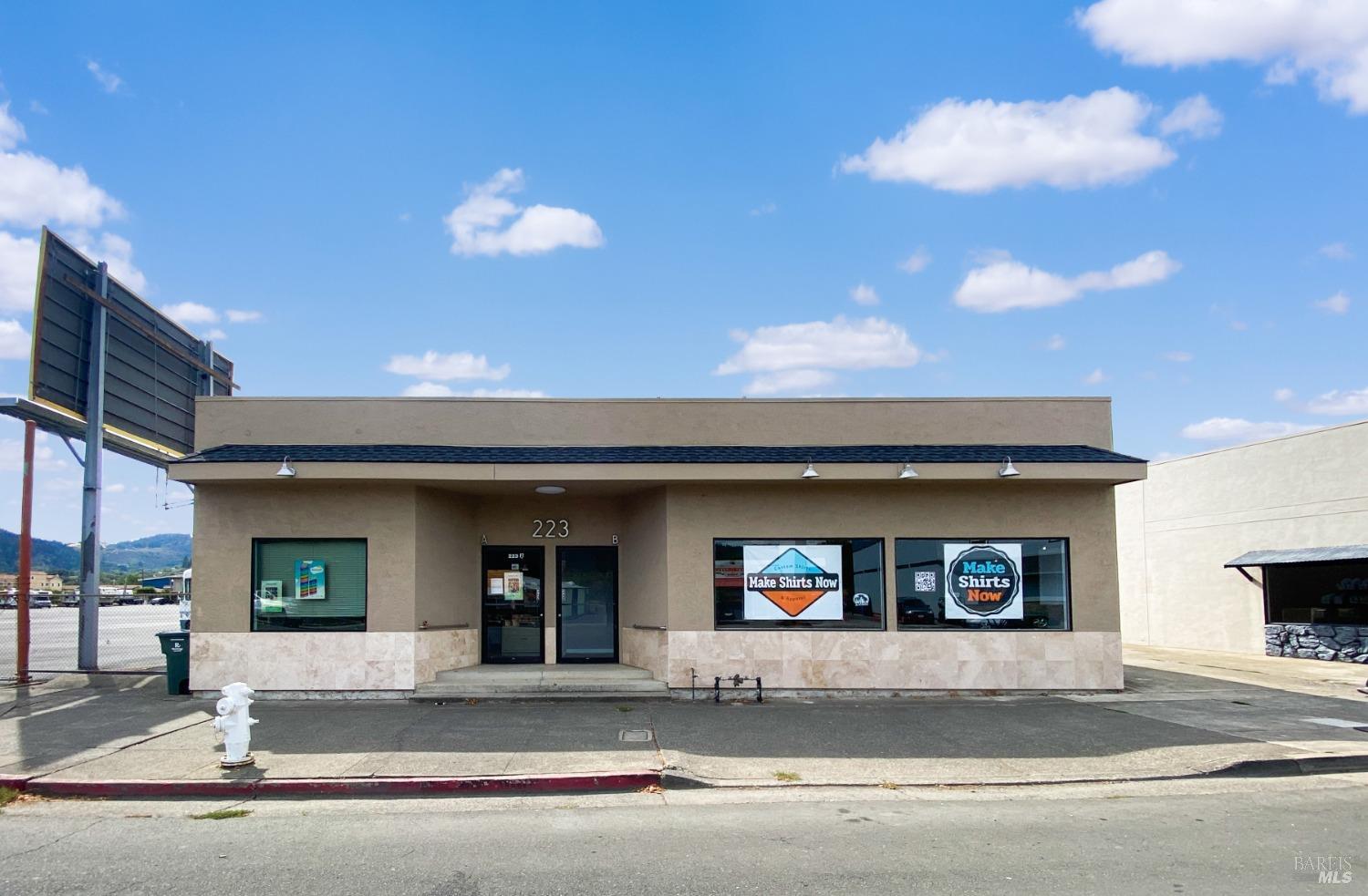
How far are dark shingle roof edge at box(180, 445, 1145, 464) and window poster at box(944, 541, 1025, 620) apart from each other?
1.56m

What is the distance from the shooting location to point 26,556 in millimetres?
15062

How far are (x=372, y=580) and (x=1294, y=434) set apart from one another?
21.3m

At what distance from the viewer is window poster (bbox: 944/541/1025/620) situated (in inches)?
574

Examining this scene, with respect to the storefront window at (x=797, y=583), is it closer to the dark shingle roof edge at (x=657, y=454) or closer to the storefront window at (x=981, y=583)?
the storefront window at (x=981, y=583)

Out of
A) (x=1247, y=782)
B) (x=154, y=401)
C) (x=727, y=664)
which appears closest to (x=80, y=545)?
(x=154, y=401)

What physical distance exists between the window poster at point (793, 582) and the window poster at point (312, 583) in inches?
257

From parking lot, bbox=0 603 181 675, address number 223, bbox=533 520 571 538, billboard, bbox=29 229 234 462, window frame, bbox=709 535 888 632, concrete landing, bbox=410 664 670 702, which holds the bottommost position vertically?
parking lot, bbox=0 603 181 675

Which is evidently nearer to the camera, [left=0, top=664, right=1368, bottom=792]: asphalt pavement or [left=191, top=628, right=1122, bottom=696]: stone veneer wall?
[left=0, top=664, right=1368, bottom=792]: asphalt pavement

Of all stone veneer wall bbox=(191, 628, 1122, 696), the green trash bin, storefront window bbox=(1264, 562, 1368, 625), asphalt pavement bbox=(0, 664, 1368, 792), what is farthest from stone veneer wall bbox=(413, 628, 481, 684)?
storefront window bbox=(1264, 562, 1368, 625)

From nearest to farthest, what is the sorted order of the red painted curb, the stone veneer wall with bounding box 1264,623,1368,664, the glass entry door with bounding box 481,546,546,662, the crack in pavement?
the crack in pavement, the red painted curb, the glass entry door with bounding box 481,546,546,662, the stone veneer wall with bounding box 1264,623,1368,664

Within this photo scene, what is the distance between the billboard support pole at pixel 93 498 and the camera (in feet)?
50.5

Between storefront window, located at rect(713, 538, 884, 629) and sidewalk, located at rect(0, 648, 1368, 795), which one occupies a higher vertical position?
storefront window, located at rect(713, 538, 884, 629)

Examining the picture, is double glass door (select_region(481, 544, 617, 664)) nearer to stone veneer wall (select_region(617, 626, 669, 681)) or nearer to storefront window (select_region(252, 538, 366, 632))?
stone veneer wall (select_region(617, 626, 669, 681))

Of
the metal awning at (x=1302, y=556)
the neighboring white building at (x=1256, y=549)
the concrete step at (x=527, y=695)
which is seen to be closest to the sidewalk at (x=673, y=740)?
the concrete step at (x=527, y=695)
